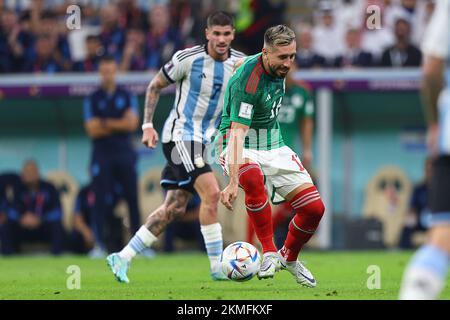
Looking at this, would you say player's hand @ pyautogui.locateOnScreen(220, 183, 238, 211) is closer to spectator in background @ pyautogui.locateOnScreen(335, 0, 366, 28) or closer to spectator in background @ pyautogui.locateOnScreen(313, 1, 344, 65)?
spectator in background @ pyautogui.locateOnScreen(313, 1, 344, 65)

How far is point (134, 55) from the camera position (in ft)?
57.4

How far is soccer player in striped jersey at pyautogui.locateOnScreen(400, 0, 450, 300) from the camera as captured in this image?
207 inches

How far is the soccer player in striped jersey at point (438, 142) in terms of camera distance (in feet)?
17.2

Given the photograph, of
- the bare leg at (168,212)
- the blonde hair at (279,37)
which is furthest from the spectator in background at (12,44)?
the blonde hair at (279,37)

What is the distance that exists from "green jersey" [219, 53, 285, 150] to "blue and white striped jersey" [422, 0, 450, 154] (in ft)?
10.5

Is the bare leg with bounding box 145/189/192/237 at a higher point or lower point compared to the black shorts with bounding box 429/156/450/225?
lower

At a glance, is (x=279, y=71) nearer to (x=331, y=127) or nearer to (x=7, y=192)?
(x=7, y=192)

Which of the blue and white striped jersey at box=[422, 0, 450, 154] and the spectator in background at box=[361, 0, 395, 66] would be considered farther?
the spectator in background at box=[361, 0, 395, 66]

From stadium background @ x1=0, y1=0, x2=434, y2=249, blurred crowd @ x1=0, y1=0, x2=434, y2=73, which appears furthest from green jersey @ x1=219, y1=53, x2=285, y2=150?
stadium background @ x1=0, y1=0, x2=434, y2=249

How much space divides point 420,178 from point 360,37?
94.2 inches

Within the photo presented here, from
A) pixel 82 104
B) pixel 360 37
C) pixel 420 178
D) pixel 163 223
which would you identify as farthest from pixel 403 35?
pixel 163 223

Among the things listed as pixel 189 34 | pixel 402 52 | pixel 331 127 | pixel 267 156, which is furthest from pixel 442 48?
pixel 331 127

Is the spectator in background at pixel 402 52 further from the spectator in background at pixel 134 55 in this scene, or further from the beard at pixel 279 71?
the beard at pixel 279 71

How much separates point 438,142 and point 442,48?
0.45 meters
